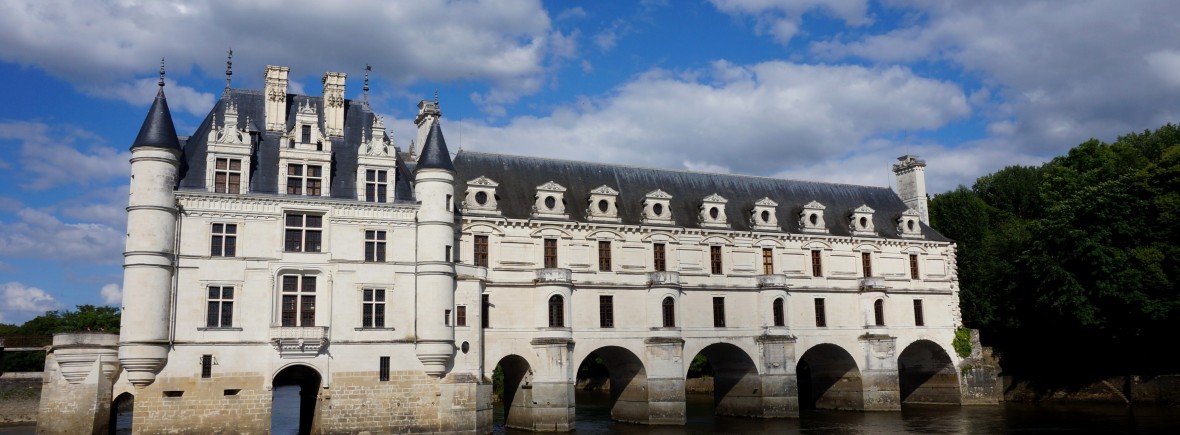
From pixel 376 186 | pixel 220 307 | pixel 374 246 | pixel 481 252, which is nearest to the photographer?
pixel 220 307

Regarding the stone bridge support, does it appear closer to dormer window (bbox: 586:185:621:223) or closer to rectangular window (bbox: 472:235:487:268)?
rectangular window (bbox: 472:235:487:268)

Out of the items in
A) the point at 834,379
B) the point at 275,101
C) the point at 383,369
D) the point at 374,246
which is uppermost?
the point at 275,101

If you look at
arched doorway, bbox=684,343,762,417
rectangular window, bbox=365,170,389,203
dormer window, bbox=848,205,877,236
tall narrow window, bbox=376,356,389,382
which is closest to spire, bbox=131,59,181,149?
rectangular window, bbox=365,170,389,203

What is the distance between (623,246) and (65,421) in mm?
21036

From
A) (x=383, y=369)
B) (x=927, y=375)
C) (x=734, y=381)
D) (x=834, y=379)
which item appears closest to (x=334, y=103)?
(x=383, y=369)

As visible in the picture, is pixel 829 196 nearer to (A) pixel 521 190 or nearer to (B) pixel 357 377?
(A) pixel 521 190

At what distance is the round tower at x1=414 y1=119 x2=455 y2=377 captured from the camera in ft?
102

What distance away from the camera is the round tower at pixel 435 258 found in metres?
31.0

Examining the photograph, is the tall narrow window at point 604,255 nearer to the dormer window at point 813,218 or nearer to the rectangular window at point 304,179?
the dormer window at point 813,218

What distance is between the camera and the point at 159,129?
2881cm

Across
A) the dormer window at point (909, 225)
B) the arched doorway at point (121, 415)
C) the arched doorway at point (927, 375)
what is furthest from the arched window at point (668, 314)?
the arched doorway at point (121, 415)

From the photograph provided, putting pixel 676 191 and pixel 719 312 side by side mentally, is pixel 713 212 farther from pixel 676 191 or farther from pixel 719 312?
pixel 719 312

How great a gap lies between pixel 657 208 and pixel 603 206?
255 cm

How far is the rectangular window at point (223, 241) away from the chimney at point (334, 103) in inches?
207
